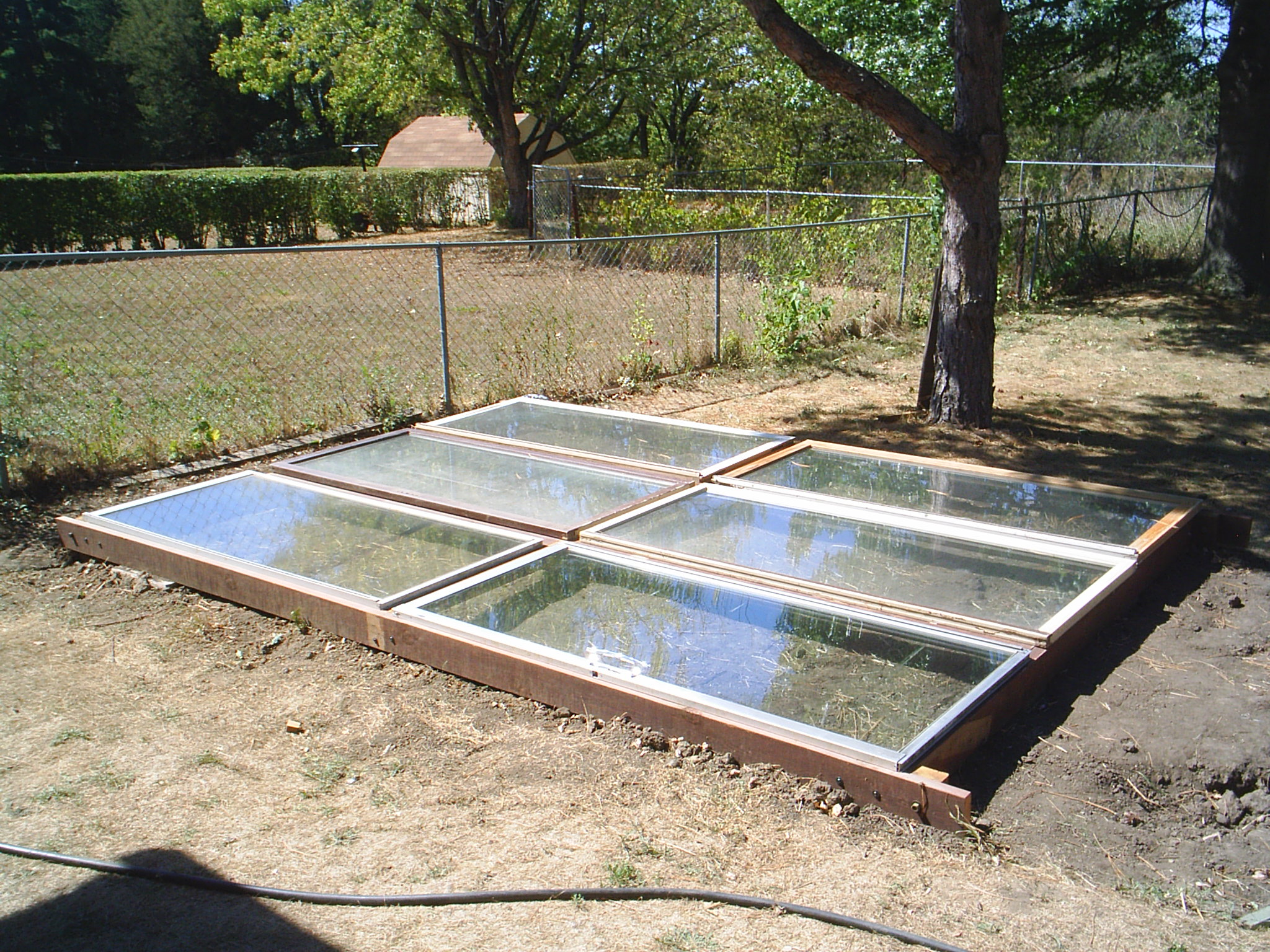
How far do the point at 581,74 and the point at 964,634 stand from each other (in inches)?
832

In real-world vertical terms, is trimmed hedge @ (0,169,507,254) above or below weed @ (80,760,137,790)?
above

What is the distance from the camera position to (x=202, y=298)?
14305 mm

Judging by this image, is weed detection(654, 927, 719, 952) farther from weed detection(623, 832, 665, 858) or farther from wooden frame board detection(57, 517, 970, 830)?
wooden frame board detection(57, 517, 970, 830)

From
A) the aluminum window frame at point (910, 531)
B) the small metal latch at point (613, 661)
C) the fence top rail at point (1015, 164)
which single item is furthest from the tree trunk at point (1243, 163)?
the small metal latch at point (613, 661)

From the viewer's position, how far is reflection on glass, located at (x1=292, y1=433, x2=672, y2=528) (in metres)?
5.29

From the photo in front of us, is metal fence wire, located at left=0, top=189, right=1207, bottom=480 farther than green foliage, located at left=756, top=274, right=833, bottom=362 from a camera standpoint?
Answer: No

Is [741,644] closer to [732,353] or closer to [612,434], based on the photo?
[612,434]

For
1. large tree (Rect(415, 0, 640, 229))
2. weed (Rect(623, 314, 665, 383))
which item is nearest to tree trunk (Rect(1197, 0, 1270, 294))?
weed (Rect(623, 314, 665, 383))

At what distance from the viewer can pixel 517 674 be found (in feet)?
12.4

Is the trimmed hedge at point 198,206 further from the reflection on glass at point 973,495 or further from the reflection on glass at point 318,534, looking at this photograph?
the reflection on glass at point 973,495

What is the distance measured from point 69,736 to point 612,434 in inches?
153

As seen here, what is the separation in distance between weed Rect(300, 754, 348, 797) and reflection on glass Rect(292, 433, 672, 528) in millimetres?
1822

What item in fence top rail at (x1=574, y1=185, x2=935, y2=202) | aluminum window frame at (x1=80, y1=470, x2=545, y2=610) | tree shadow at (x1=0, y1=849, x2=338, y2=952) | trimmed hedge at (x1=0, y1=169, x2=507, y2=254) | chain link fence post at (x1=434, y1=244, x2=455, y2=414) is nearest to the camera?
tree shadow at (x1=0, y1=849, x2=338, y2=952)

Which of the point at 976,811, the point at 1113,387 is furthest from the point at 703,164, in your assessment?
the point at 976,811
